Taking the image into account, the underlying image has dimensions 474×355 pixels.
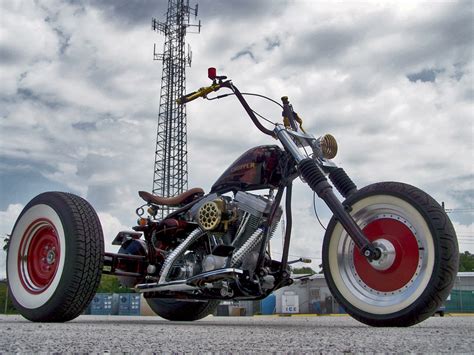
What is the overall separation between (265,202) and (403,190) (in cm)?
152

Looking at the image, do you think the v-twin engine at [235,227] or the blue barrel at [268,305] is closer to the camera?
the v-twin engine at [235,227]

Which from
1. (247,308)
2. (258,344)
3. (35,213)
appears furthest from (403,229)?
(247,308)

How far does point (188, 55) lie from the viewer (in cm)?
3297

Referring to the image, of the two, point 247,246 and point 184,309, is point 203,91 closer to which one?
point 247,246

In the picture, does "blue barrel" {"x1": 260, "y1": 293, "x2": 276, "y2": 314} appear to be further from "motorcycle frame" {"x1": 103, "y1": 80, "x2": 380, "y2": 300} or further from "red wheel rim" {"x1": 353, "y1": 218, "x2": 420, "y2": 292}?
"red wheel rim" {"x1": 353, "y1": 218, "x2": 420, "y2": 292}

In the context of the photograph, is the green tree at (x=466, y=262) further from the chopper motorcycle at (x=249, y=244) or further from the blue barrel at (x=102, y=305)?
the chopper motorcycle at (x=249, y=244)

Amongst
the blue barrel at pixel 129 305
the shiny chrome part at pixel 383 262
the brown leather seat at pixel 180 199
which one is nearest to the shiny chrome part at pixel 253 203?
the brown leather seat at pixel 180 199

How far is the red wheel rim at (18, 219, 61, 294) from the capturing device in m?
5.22

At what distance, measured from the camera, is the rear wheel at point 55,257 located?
15.6 ft

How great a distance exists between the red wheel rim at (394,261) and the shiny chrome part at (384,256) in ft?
0.08

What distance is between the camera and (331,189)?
4367 mm

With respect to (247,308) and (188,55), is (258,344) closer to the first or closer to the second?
(247,308)

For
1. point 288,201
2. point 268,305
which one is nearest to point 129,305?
point 268,305

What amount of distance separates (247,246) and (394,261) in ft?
4.67
